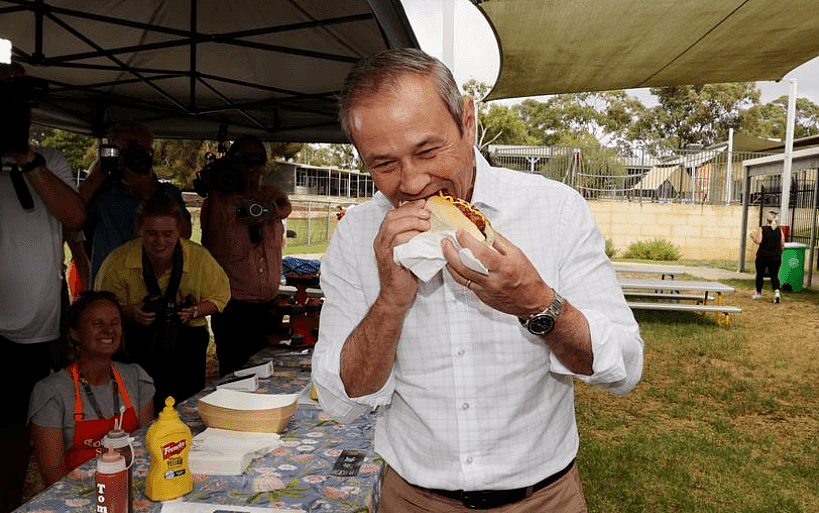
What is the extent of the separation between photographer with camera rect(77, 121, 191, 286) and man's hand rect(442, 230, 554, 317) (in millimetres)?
3407

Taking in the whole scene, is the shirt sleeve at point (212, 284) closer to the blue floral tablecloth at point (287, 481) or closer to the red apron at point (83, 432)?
the red apron at point (83, 432)

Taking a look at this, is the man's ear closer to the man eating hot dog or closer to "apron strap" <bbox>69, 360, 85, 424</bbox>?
the man eating hot dog

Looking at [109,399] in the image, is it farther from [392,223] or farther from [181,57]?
[181,57]

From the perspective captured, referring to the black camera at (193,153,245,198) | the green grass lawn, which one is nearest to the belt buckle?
the green grass lawn

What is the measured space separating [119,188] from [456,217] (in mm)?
3654

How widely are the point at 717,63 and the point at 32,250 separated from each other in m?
5.05

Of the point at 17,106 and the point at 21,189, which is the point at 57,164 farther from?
the point at 17,106

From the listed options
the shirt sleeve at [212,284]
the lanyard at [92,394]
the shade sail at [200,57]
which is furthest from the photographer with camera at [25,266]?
the shade sail at [200,57]

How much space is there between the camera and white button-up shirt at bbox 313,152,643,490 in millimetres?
1249

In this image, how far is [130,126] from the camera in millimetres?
4059

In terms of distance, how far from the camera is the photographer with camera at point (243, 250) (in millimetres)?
4332

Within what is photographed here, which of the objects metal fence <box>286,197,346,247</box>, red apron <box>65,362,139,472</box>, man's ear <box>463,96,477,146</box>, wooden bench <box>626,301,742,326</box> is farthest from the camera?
metal fence <box>286,197,346,247</box>

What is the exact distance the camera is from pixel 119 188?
4145 millimetres

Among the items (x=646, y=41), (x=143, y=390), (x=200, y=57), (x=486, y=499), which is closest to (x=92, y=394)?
(x=143, y=390)
